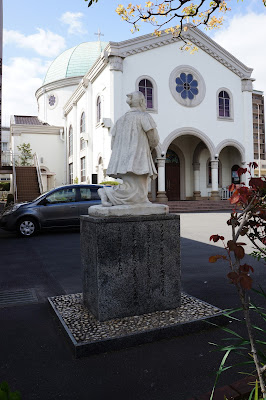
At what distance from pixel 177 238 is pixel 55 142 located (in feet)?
99.7

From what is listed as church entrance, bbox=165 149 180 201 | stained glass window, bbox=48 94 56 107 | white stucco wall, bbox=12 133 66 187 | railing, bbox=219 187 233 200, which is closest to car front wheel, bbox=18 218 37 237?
church entrance, bbox=165 149 180 201

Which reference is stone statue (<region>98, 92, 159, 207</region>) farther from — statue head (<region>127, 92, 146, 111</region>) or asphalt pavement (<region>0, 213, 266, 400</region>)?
asphalt pavement (<region>0, 213, 266, 400</region>)

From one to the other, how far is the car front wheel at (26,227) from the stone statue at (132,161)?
7.34 m

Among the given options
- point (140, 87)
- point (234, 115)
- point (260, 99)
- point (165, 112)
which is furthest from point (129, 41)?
point (260, 99)

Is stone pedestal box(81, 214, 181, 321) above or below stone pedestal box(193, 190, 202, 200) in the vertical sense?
below

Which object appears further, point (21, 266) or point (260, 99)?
point (260, 99)

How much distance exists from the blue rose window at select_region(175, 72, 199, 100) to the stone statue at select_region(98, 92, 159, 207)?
2014 centimetres

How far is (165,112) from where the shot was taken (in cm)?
2227

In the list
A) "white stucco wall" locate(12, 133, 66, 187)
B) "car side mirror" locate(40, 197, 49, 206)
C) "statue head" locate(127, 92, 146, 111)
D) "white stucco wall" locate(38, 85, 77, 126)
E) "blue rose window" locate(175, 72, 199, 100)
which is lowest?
"car side mirror" locate(40, 197, 49, 206)

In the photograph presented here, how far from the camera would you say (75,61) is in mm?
34625

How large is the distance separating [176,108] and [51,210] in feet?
48.3

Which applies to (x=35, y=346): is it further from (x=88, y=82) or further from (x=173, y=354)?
(x=88, y=82)

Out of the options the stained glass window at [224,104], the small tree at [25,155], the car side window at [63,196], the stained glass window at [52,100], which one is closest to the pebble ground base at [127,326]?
the car side window at [63,196]

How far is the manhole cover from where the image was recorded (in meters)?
4.50
